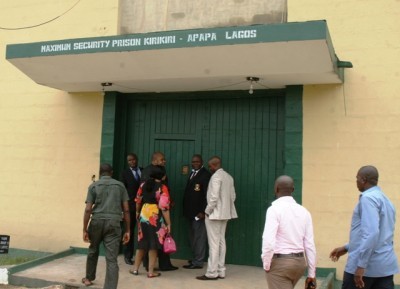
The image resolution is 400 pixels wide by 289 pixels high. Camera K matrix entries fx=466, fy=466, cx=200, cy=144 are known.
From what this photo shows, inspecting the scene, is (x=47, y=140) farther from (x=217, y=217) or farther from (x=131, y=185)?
(x=217, y=217)

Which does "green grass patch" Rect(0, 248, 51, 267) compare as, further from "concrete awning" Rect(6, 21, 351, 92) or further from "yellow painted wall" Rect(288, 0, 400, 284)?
"yellow painted wall" Rect(288, 0, 400, 284)

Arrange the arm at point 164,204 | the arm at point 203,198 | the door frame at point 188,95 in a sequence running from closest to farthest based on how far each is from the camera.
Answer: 1. the arm at point 164,204
2. the door frame at point 188,95
3. the arm at point 203,198

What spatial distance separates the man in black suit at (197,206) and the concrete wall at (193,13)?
2376 mm

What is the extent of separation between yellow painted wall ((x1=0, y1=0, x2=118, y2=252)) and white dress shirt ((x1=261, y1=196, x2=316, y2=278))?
498 centimetres

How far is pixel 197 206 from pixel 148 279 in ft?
4.40

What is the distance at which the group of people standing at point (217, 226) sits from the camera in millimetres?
4156

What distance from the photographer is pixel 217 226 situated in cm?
690

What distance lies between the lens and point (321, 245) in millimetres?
6934

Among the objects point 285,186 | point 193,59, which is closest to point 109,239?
point 193,59

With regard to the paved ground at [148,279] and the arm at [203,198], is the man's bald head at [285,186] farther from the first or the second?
the arm at [203,198]

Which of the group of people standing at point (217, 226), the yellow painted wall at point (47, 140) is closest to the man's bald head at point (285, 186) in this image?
the group of people standing at point (217, 226)

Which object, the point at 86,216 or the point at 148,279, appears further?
the point at 148,279

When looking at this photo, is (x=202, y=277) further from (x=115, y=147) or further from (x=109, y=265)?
(x=115, y=147)

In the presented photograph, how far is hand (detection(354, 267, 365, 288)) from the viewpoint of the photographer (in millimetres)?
4148
